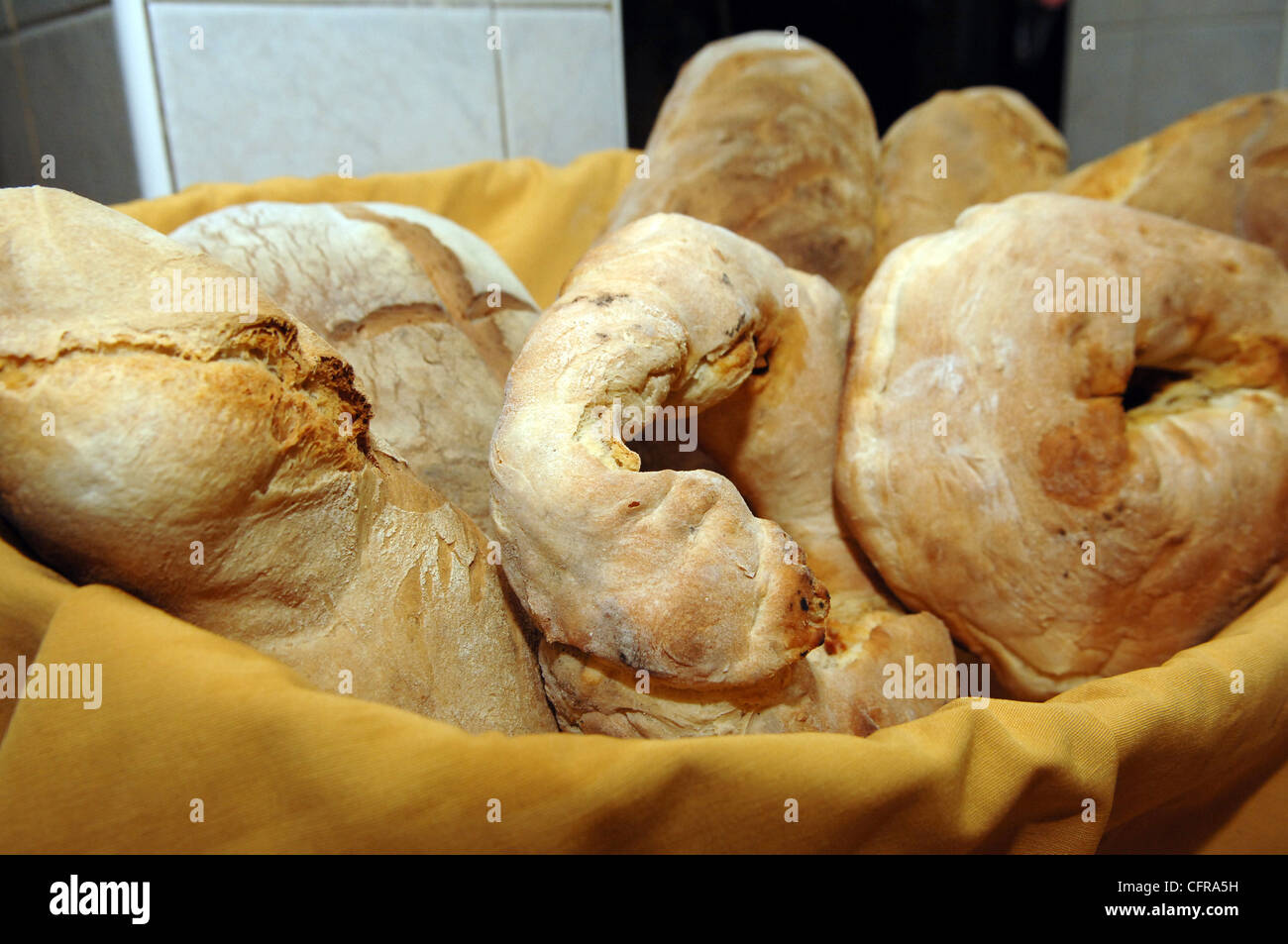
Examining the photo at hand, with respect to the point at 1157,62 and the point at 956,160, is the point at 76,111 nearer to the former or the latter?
the point at 956,160

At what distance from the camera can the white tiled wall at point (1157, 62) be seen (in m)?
2.01

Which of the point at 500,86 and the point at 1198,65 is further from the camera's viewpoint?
the point at 1198,65

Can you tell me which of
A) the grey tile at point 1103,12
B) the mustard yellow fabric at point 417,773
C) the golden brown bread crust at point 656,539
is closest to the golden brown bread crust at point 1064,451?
the golden brown bread crust at point 656,539

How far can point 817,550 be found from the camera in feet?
3.36

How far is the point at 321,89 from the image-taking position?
4.60 ft

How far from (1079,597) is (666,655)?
472 millimetres

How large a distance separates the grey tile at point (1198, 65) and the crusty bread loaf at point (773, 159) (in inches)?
50.2

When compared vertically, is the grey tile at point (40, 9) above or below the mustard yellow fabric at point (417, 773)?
above

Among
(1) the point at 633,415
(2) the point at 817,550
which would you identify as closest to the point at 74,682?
(1) the point at 633,415

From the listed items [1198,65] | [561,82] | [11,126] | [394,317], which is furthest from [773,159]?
[1198,65]

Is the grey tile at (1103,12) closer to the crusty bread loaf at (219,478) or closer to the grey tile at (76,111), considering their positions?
the grey tile at (76,111)

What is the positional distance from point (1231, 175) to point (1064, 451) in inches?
23.8

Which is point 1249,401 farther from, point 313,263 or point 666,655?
point 313,263

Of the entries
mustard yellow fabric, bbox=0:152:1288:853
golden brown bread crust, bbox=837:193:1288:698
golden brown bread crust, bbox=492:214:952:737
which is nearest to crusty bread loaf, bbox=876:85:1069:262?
golden brown bread crust, bbox=837:193:1288:698
